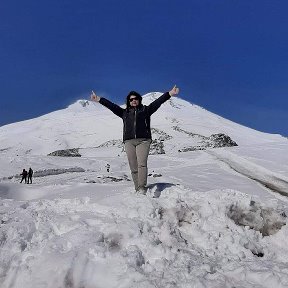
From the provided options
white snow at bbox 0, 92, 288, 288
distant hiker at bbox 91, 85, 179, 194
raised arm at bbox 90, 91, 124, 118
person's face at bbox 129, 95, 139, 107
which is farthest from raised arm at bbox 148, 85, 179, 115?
white snow at bbox 0, 92, 288, 288

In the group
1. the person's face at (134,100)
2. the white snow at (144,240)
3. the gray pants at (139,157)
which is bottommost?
the white snow at (144,240)

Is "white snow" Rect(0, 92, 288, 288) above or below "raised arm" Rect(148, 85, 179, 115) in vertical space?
below

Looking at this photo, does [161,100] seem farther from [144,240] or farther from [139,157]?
[144,240]

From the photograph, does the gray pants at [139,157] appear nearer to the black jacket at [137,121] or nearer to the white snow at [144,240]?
the black jacket at [137,121]

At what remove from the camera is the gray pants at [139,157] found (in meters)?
10.2

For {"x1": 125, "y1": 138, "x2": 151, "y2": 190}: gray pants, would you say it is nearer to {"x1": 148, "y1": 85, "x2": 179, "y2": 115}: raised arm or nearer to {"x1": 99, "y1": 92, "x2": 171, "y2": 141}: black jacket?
{"x1": 99, "y1": 92, "x2": 171, "y2": 141}: black jacket

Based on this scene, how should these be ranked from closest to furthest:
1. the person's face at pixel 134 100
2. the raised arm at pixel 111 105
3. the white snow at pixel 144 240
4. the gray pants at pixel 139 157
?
the white snow at pixel 144 240 < the gray pants at pixel 139 157 < the person's face at pixel 134 100 < the raised arm at pixel 111 105

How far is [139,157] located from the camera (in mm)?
10312

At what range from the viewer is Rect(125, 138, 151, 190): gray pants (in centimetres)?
1020

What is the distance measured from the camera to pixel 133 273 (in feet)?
21.6

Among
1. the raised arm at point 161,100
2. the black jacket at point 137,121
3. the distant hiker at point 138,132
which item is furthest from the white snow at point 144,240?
the raised arm at point 161,100

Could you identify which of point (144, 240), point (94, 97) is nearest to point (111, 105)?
point (94, 97)

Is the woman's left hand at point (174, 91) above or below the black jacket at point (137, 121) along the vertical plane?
above

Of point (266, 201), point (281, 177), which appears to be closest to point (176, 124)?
point (281, 177)
